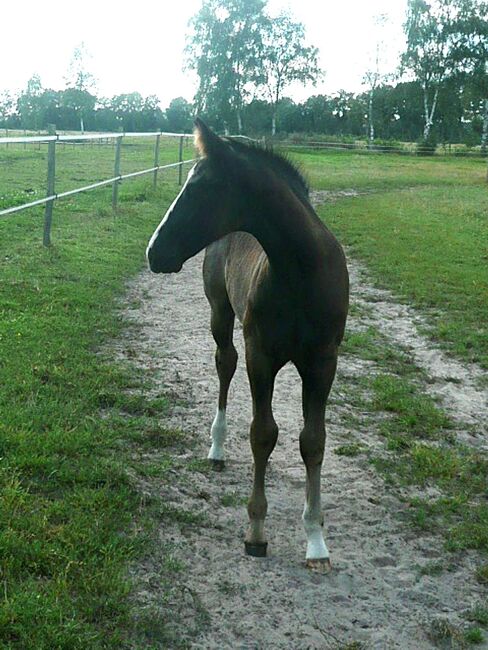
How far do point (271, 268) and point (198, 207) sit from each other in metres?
0.41

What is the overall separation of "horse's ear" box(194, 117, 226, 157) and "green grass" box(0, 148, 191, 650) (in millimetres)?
1686

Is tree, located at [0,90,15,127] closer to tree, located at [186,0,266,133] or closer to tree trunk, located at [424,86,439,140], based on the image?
tree, located at [186,0,266,133]

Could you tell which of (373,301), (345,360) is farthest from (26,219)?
(345,360)

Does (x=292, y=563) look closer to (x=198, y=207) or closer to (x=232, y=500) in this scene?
(x=232, y=500)

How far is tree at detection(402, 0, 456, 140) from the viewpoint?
153 ft

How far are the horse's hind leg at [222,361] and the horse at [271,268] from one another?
0.82 m

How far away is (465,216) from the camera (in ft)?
53.1

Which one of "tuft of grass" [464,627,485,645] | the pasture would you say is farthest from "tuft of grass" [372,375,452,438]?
"tuft of grass" [464,627,485,645]

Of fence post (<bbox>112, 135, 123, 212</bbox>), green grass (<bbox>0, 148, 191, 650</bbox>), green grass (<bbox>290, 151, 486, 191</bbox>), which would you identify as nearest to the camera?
green grass (<bbox>0, 148, 191, 650</bbox>)

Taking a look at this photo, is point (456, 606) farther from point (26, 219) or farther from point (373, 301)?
point (26, 219)

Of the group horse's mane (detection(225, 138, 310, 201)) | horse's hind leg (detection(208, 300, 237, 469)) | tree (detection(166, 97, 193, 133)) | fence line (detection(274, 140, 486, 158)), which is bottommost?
horse's hind leg (detection(208, 300, 237, 469))

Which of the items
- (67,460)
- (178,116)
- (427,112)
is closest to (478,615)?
(67,460)

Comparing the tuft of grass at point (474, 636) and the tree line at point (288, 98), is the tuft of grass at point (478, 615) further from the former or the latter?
the tree line at point (288, 98)

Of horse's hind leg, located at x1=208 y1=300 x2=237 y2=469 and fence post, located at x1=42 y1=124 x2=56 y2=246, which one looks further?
fence post, located at x1=42 y1=124 x2=56 y2=246
